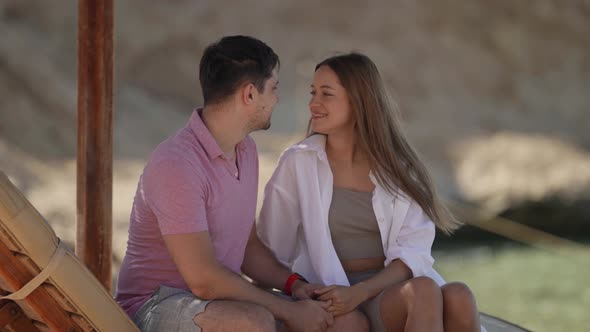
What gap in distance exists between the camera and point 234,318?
2305 millimetres

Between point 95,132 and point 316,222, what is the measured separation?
84 cm

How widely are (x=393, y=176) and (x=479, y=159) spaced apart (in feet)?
19.8

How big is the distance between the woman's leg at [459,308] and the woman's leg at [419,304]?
31mm

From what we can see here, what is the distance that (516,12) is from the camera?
9820 millimetres

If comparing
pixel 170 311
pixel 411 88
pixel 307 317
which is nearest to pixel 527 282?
pixel 411 88

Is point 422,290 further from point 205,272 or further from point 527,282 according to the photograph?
point 527,282

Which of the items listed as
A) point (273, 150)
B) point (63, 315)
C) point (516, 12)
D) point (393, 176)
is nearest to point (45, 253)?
point (63, 315)

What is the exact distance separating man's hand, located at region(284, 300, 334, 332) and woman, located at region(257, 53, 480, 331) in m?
0.28

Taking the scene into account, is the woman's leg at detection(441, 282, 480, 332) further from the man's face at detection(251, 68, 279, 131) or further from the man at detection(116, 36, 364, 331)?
the man's face at detection(251, 68, 279, 131)

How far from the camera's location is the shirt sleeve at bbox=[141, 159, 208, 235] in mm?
2354

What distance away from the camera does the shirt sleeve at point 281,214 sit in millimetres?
2982

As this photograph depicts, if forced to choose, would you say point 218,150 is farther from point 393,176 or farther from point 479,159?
point 479,159

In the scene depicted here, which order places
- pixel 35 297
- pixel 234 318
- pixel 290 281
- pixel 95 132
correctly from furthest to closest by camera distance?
pixel 95 132
pixel 290 281
pixel 234 318
pixel 35 297

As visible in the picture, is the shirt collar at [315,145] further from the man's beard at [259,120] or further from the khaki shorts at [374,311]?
the khaki shorts at [374,311]
